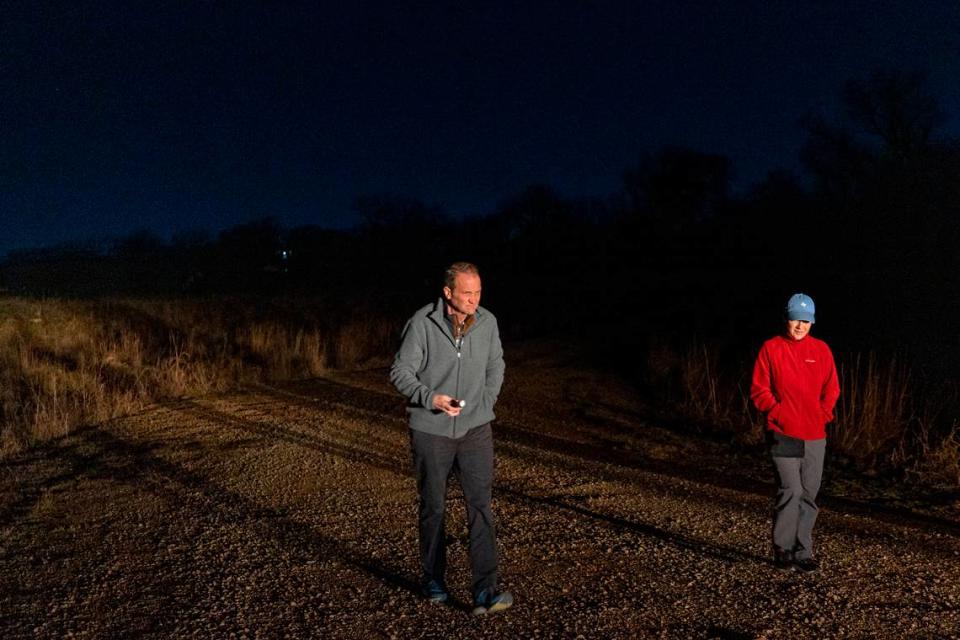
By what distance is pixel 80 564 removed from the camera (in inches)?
190

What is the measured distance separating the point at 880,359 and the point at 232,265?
177ft

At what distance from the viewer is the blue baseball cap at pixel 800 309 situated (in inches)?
169

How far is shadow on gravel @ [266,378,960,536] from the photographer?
5750 mm

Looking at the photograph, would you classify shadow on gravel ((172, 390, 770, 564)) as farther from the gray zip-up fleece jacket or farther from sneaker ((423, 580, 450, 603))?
the gray zip-up fleece jacket

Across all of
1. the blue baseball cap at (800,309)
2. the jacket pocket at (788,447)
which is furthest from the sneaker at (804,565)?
the blue baseball cap at (800,309)

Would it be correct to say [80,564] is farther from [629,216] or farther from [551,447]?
[629,216]

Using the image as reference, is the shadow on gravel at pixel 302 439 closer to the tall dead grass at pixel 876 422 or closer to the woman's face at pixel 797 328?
the tall dead grass at pixel 876 422

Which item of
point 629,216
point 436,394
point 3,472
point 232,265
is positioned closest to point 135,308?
point 3,472

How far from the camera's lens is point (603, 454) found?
7.77 meters

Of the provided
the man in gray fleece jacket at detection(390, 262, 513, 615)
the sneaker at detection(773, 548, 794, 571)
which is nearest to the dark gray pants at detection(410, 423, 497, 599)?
the man in gray fleece jacket at detection(390, 262, 513, 615)

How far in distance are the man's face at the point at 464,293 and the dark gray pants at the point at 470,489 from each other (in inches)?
24.8

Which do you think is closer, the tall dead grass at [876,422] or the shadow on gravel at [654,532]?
the shadow on gravel at [654,532]

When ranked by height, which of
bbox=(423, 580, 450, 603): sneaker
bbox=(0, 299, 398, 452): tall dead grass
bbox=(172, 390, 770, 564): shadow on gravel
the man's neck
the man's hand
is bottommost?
bbox=(0, 299, 398, 452): tall dead grass

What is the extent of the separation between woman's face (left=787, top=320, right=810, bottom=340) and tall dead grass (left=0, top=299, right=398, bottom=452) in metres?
7.53
